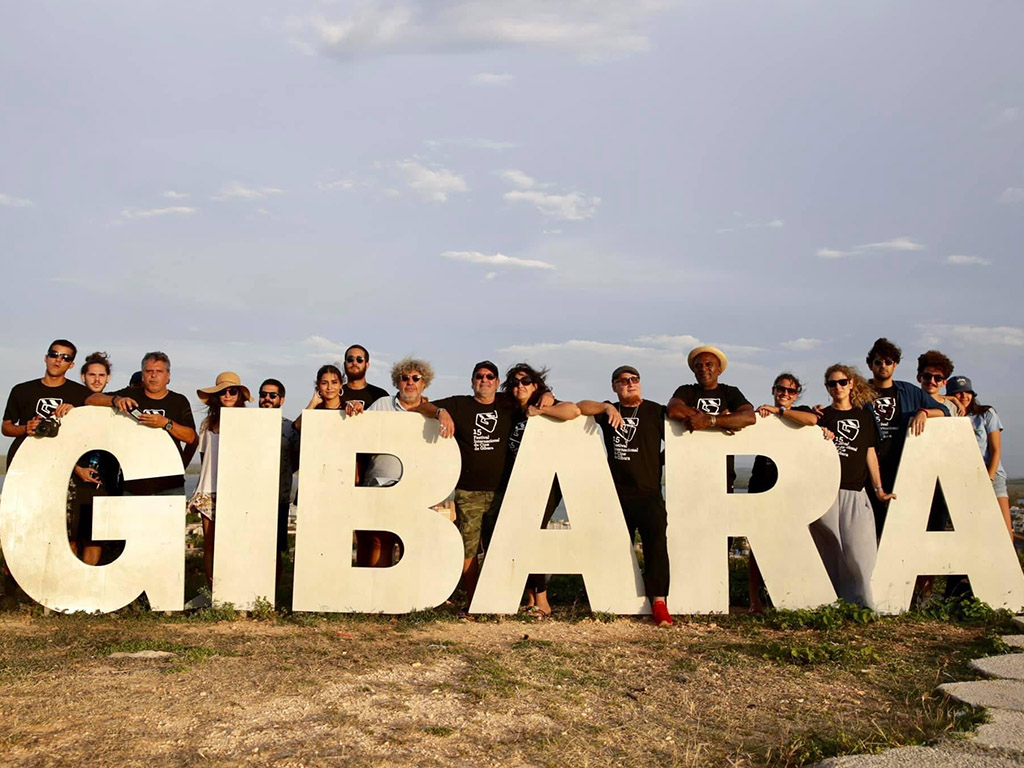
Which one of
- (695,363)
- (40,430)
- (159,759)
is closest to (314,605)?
(40,430)

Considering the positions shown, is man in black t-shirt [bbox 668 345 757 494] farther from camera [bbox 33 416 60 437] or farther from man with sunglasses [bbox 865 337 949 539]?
camera [bbox 33 416 60 437]

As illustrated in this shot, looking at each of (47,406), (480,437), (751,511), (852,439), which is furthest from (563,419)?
(47,406)

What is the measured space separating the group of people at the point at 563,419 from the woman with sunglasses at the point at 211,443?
1 centimetres

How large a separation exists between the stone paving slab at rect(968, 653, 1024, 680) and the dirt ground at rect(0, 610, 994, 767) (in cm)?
15

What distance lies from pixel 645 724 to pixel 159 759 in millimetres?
2273

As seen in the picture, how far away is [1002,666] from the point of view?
527 centimetres

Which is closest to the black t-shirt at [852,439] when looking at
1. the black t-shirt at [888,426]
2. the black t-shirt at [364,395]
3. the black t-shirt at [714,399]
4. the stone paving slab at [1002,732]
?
the black t-shirt at [888,426]

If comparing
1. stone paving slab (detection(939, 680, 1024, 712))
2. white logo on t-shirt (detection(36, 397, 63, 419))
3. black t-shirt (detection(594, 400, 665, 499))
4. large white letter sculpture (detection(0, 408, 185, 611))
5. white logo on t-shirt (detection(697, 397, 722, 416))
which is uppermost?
white logo on t-shirt (detection(697, 397, 722, 416))

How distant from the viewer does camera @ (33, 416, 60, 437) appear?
714cm

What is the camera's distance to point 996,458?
766 cm

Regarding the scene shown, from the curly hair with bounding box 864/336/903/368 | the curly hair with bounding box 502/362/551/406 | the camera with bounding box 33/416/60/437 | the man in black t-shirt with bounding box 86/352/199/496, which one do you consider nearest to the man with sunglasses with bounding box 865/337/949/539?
the curly hair with bounding box 864/336/903/368

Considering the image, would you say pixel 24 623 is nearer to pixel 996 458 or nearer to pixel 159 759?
pixel 159 759

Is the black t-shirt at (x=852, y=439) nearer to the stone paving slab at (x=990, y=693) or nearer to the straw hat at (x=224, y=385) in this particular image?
the stone paving slab at (x=990, y=693)

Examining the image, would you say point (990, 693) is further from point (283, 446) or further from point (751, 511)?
point (283, 446)
